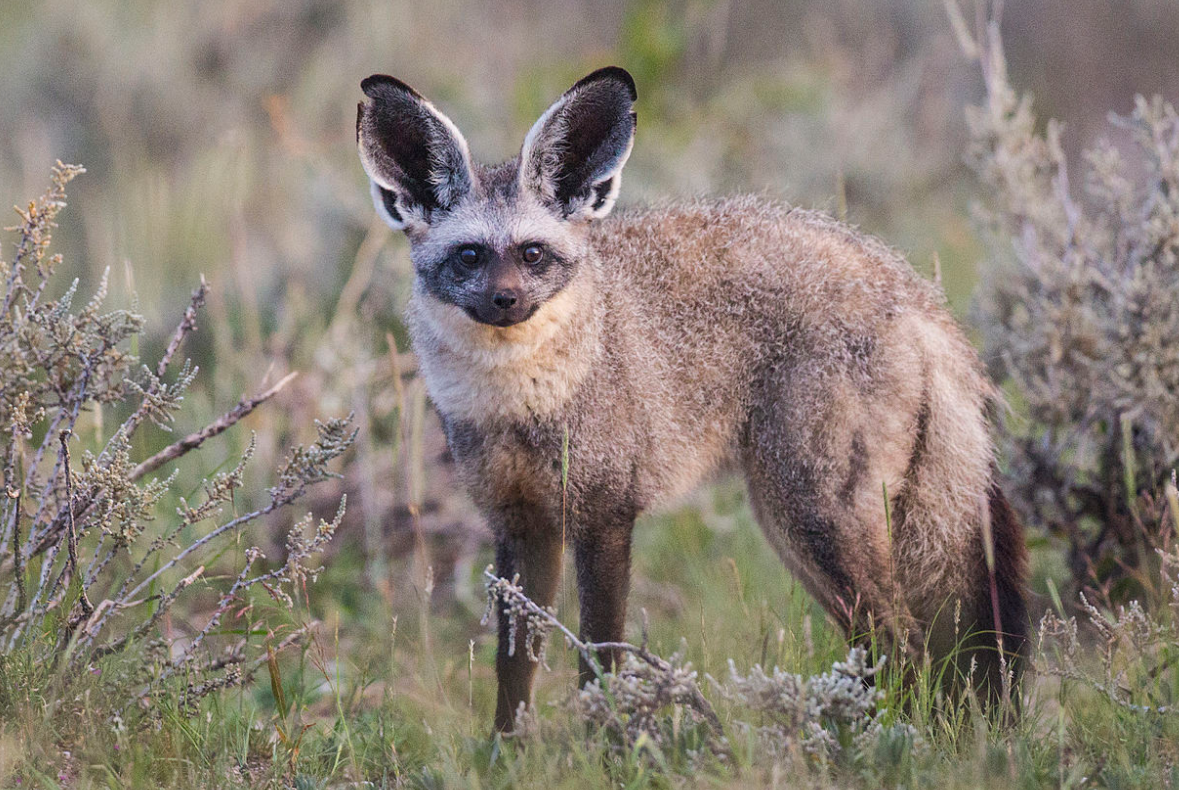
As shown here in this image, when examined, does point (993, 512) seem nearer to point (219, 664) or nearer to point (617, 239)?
point (617, 239)

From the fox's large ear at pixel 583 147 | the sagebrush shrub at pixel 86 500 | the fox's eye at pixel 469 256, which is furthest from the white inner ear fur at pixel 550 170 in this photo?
the sagebrush shrub at pixel 86 500

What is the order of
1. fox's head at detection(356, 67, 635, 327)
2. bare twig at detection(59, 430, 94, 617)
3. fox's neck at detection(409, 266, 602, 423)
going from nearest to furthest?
bare twig at detection(59, 430, 94, 617) → fox's head at detection(356, 67, 635, 327) → fox's neck at detection(409, 266, 602, 423)

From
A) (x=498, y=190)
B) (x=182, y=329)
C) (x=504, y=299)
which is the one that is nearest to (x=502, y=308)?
(x=504, y=299)

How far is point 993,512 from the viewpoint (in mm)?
4293

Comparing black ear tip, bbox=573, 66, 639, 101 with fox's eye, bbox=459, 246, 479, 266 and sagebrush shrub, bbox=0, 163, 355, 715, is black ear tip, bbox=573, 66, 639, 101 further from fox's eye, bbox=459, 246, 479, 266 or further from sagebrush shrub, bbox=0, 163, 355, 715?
sagebrush shrub, bbox=0, 163, 355, 715

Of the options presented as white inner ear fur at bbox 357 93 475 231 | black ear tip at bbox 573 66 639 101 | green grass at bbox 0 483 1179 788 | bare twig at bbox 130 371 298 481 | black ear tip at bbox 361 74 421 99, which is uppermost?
black ear tip at bbox 573 66 639 101

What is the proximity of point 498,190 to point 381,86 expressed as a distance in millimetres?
541

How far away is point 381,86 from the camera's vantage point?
3771mm

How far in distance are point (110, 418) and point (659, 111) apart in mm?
4413

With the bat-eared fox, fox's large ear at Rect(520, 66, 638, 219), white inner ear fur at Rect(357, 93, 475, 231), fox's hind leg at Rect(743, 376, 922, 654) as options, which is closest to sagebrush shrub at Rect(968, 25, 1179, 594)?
the bat-eared fox

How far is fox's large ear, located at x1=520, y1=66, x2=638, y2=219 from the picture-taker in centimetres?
382

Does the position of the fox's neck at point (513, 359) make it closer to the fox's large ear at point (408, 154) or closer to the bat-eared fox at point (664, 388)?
the bat-eared fox at point (664, 388)

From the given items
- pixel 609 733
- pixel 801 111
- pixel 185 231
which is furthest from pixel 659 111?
pixel 609 733

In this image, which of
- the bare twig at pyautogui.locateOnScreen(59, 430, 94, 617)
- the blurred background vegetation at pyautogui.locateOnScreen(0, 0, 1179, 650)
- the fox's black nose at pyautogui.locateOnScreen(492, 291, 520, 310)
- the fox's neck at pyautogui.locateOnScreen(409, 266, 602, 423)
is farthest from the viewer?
the blurred background vegetation at pyautogui.locateOnScreen(0, 0, 1179, 650)
